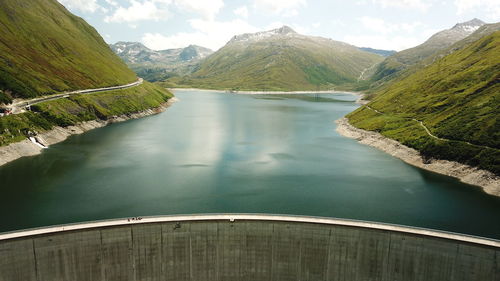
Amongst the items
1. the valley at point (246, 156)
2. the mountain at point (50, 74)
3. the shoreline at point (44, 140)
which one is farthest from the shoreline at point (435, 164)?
the mountain at point (50, 74)

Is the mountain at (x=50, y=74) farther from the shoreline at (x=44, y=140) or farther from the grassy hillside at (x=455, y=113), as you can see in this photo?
the grassy hillside at (x=455, y=113)

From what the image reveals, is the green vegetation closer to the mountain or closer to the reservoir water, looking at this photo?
the mountain

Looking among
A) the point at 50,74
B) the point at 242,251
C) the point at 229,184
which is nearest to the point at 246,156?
the point at 229,184

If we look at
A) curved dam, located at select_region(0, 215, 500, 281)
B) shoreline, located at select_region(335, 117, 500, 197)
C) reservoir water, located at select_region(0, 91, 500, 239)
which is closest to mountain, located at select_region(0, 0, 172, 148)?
reservoir water, located at select_region(0, 91, 500, 239)

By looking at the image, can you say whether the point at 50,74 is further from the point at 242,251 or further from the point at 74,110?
the point at 242,251

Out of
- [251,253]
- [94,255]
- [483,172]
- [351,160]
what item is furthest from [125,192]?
[483,172]

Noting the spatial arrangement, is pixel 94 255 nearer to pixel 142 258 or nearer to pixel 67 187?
pixel 142 258
